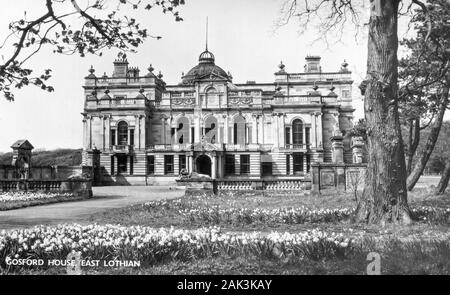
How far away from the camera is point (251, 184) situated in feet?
79.6

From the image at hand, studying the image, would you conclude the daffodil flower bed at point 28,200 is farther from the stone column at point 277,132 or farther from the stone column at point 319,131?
the stone column at point 319,131

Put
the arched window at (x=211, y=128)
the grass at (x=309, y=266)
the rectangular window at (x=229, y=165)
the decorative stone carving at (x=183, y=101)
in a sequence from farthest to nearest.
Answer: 1. the decorative stone carving at (x=183, y=101)
2. the arched window at (x=211, y=128)
3. the rectangular window at (x=229, y=165)
4. the grass at (x=309, y=266)

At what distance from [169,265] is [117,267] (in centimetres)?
70

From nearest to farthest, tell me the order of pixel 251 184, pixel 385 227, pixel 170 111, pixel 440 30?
1. pixel 385 227
2. pixel 440 30
3. pixel 251 184
4. pixel 170 111

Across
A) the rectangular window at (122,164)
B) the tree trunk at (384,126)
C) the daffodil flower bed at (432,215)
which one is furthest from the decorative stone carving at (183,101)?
the tree trunk at (384,126)

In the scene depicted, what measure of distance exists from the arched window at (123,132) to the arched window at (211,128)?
375 inches

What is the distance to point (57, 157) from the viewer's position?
66438 millimetres

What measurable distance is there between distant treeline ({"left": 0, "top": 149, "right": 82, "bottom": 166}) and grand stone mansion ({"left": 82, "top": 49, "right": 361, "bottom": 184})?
48.1 feet

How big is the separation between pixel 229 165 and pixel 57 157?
3285 centimetres

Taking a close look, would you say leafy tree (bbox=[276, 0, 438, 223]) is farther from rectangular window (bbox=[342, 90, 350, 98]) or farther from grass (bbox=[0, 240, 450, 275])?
rectangular window (bbox=[342, 90, 350, 98])

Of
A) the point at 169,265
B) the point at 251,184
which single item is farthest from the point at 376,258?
the point at 251,184

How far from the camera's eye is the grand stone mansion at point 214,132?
4788 centimetres
